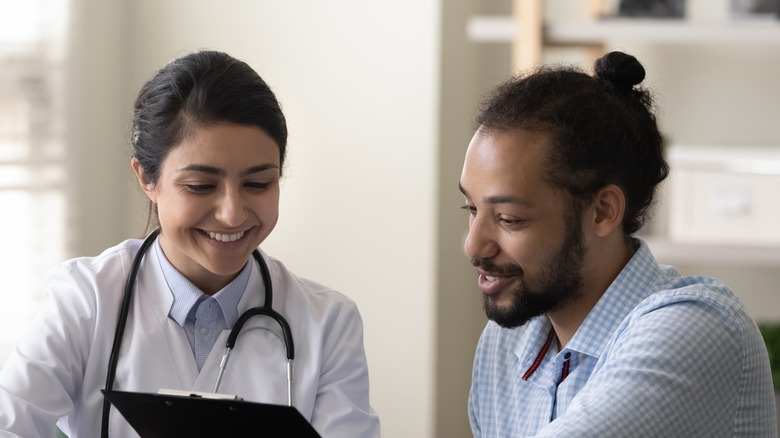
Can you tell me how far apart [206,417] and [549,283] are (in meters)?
0.50

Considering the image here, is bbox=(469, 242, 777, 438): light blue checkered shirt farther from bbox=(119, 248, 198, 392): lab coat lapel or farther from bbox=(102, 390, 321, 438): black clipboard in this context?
bbox=(119, 248, 198, 392): lab coat lapel

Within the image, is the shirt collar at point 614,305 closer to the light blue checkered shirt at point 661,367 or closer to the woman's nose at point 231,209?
the light blue checkered shirt at point 661,367

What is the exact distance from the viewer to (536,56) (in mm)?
2762

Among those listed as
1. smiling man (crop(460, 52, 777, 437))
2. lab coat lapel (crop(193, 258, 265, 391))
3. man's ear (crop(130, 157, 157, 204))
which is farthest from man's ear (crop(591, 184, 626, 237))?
man's ear (crop(130, 157, 157, 204))

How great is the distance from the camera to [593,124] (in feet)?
4.77

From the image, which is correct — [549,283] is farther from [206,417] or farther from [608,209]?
[206,417]

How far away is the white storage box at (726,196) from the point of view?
106 inches

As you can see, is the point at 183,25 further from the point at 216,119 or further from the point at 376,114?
the point at 216,119

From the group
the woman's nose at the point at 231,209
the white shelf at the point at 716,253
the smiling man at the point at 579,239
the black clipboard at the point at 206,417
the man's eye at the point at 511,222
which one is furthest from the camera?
the white shelf at the point at 716,253

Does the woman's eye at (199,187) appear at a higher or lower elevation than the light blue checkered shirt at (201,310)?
higher

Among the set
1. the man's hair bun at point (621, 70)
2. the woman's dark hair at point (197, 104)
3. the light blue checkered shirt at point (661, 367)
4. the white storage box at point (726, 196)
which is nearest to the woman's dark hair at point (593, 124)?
the man's hair bun at point (621, 70)

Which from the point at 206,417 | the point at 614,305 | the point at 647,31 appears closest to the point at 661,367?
the point at 614,305

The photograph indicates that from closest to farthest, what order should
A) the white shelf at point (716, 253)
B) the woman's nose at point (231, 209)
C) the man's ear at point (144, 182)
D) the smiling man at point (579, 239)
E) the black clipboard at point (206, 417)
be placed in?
the black clipboard at point (206, 417)
the smiling man at point (579, 239)
the woman's nose at point (231, 209)
the man's ear at point (144, 182)
the white shelf at point (716, 253)

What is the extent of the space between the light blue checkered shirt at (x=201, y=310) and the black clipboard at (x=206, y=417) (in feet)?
0.97
